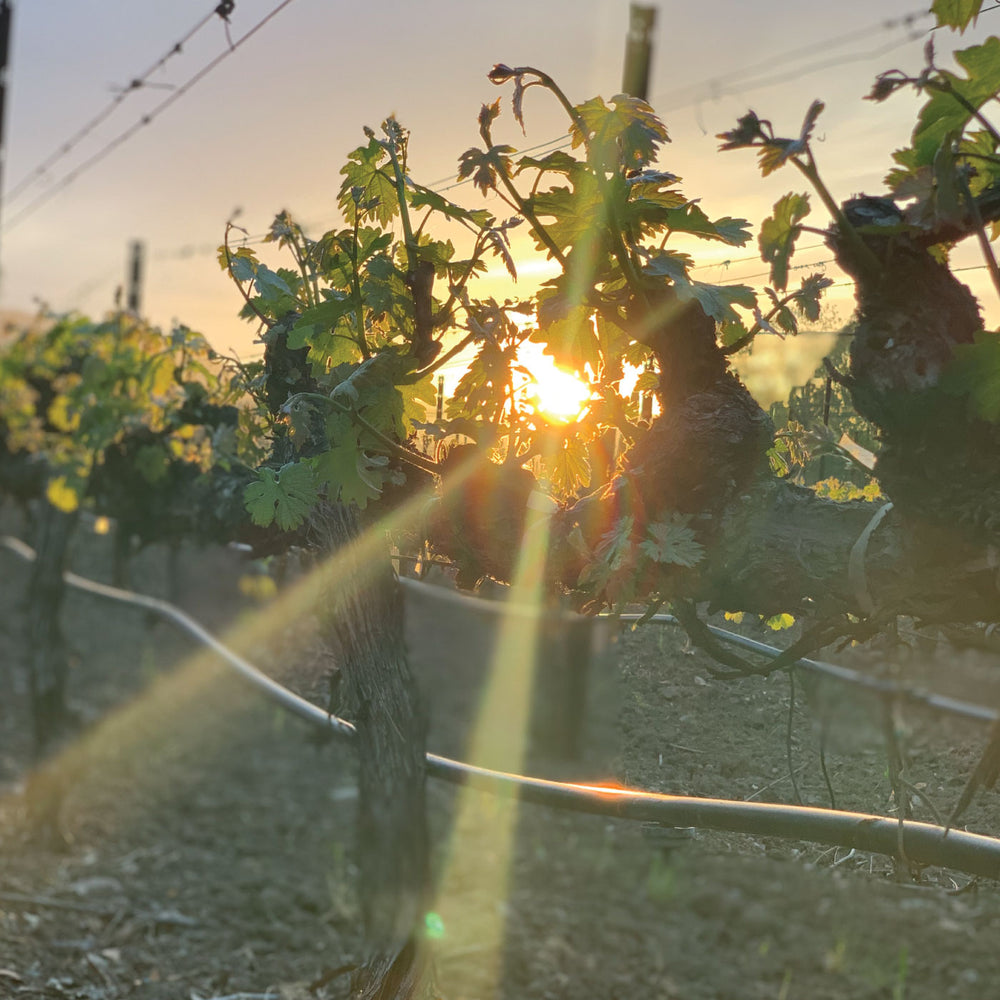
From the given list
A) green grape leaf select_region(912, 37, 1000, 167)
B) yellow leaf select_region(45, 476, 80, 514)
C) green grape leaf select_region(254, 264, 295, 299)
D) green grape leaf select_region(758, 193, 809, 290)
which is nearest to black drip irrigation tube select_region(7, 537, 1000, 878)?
green grape leaf select_region(758, 193, 809, 290)

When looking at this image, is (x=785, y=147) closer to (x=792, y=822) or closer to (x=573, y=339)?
(x=573, y=339)

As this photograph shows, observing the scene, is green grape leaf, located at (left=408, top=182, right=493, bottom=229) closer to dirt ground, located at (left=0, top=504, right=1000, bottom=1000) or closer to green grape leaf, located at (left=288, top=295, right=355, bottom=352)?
green grape leaf, located at (left=288, top=295, right=355, bottom=352)

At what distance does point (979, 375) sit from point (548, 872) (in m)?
6.71

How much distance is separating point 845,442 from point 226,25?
12.2ft

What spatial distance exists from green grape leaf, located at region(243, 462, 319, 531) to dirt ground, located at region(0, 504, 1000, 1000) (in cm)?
100

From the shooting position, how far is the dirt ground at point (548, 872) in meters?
2.75

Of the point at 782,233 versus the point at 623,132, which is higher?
the point at 623,132

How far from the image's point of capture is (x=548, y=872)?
764 centimetres

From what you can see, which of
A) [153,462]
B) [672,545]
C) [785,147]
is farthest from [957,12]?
[153,462]

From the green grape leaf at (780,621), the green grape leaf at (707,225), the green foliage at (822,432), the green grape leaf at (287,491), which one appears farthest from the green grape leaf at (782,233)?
the green grape leaf at (287,491)

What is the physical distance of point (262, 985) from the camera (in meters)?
5.49

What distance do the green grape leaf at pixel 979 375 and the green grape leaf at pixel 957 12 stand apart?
500 mm

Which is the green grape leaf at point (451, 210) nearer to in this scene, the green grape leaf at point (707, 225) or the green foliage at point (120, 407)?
the green grape leaf at point (707, 225)

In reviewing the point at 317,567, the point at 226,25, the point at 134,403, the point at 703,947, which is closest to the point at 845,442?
the point at 317,567
